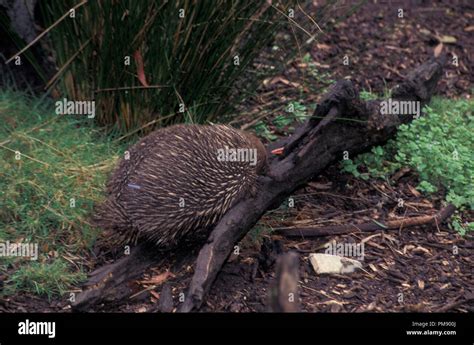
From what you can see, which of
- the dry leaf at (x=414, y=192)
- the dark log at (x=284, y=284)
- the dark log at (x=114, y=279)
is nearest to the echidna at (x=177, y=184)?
the dark log at (x=114, y=279)

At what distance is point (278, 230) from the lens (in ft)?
15.9

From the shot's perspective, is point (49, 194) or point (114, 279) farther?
point (49, 194)

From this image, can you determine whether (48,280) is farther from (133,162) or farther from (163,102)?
(163,102)

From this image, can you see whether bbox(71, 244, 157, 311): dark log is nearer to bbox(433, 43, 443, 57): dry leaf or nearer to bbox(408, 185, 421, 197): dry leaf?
bbox(408, 185, 421, 197): dry leaf

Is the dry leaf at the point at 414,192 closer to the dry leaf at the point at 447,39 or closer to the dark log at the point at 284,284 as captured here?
the dark log at the point at 284,284

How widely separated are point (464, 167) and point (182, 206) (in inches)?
82.0

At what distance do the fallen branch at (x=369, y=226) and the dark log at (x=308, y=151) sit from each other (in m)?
→ 0.30

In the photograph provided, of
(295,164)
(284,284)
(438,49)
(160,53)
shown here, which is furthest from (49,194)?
(438,49)

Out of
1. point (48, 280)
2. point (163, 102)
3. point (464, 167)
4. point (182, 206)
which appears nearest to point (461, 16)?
point (464, 167)

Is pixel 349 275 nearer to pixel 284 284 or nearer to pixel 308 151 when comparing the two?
pixel 308 151

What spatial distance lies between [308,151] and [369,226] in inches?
26.2

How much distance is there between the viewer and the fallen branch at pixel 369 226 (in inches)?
191

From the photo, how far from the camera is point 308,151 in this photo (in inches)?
186

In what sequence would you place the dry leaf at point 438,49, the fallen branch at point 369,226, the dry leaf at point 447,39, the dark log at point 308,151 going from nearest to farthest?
the dark log at point 308,151
the fallen branch at point 369,226
the dry leaf at point 438,49
the dry leaf at point 447,39
